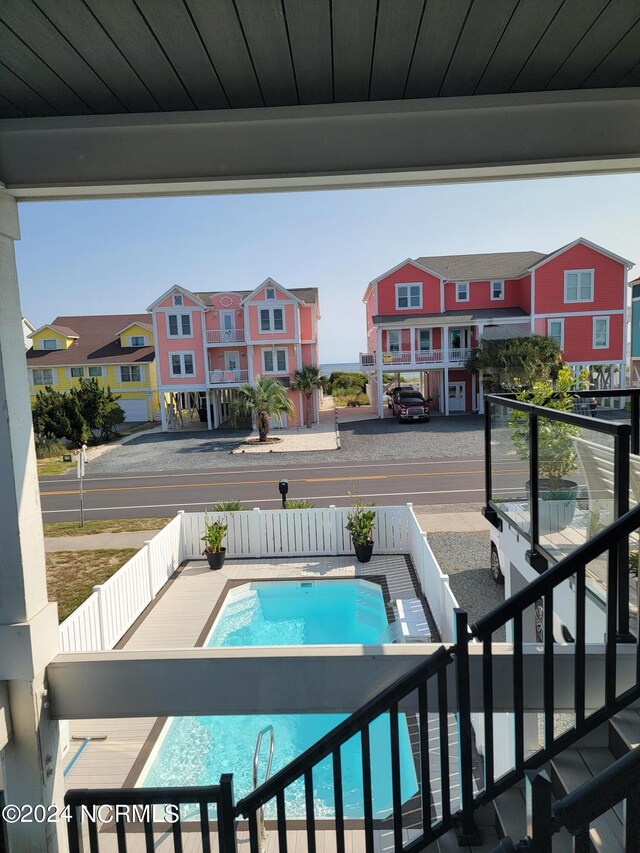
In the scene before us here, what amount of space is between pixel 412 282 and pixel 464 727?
1046 inches

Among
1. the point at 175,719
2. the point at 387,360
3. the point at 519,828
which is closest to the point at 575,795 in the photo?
the point at 519,828

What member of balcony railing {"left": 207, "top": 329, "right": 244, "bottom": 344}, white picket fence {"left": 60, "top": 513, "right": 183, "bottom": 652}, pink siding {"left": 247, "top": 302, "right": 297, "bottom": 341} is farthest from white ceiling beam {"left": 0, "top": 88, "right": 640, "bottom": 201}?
balcony railing {"left": 207, "top": 329, "right": 244, "bottom": 344}

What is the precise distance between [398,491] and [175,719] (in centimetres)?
853

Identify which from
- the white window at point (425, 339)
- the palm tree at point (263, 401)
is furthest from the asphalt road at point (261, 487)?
the white window at point (425, 339)

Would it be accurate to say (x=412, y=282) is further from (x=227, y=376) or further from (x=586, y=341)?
(x=227, y=376)

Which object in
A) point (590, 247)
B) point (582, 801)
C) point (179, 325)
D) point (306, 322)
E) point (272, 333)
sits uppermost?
point (590, 247)

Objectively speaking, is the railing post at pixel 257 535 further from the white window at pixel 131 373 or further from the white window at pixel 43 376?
the white window at pixel 43 376

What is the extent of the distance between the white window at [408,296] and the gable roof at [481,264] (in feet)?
4.15

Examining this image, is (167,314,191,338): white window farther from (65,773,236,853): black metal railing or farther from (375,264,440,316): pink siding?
(65,773,236,853): black metal railing

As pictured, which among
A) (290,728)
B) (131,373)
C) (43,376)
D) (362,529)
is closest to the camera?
(290,728)

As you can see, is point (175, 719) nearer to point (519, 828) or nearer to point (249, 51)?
point (519, 828)

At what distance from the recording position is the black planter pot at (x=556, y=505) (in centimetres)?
322

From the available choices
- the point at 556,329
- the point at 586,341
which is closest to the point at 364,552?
the point at 556,329

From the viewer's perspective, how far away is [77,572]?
28.9 ft
